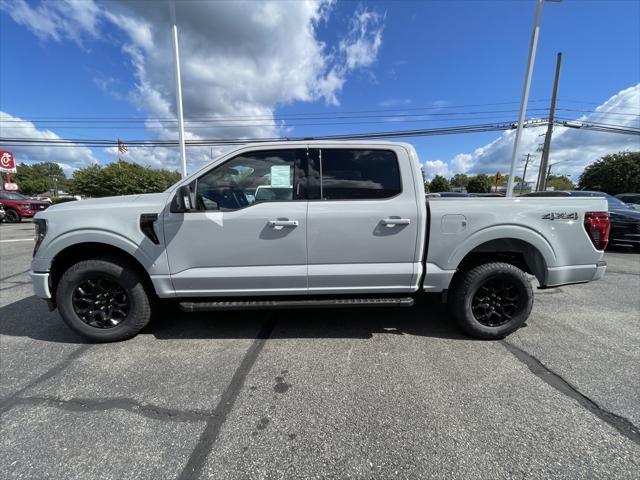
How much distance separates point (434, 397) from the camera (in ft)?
7.84

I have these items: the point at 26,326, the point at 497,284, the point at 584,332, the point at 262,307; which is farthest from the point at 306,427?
the point at 26,326

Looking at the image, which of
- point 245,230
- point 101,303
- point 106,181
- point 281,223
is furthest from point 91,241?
point 106,181

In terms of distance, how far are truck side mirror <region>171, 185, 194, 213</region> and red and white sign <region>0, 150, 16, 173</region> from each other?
31941mm

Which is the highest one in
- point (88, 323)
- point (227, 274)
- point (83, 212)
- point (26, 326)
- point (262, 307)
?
point (83, 212)

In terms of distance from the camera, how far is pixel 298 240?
3006 mm

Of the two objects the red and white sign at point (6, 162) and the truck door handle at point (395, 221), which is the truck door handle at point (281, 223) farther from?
the red and white sign at point (6, 162)

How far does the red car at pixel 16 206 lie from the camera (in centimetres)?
1647

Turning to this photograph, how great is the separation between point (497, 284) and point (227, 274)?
2803 mm

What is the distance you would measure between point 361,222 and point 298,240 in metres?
0.63

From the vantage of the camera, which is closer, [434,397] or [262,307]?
[434,397]

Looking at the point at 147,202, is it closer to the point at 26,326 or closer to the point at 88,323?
the point at 88,323

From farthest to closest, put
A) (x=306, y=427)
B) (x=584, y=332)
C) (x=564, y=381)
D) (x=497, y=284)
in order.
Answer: (x=584, y=332) < (x=497, y=284) < (x=564, y=381) < (x=306, y=427)

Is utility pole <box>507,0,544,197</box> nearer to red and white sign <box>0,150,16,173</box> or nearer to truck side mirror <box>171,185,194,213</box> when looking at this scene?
truck side mirror <box>171,185,194,213</box>

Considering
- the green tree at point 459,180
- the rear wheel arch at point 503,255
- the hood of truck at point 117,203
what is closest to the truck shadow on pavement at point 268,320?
the rear wheel arch at point 503,255
